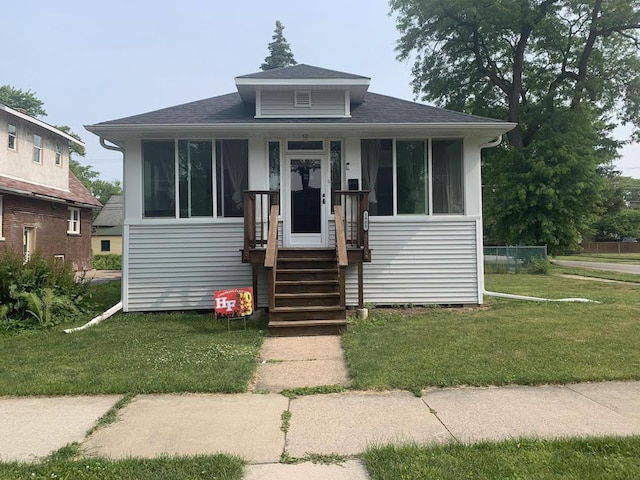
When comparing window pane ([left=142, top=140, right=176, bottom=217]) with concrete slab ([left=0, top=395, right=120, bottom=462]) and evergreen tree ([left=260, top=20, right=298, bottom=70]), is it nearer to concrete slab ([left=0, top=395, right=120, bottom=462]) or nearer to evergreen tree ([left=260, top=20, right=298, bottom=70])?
concrete slab ([left=0, top=395, right=120, bottom=462])

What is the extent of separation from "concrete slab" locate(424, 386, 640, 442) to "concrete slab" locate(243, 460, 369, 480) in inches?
35.2

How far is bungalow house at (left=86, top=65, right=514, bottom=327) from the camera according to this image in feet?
28.5

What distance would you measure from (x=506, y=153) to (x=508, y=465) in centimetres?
2211

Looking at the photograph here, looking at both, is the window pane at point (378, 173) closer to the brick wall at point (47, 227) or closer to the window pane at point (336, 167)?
the window pane at point (336, 167)

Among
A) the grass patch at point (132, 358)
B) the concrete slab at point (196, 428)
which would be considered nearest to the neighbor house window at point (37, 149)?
the grass patch at point (132, 358)

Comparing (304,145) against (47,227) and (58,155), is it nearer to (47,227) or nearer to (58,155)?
(47,227)

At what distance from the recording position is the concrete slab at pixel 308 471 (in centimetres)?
274

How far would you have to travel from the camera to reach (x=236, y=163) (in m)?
8.87

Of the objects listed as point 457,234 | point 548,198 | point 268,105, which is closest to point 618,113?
point 548,198

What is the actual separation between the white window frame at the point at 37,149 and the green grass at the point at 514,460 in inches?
797

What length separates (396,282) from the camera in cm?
885

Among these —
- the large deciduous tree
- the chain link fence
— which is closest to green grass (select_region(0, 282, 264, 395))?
the chain link fence

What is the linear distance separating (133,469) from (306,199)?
260 inches

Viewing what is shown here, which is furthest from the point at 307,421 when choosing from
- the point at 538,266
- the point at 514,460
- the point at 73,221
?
the point at 73,221
